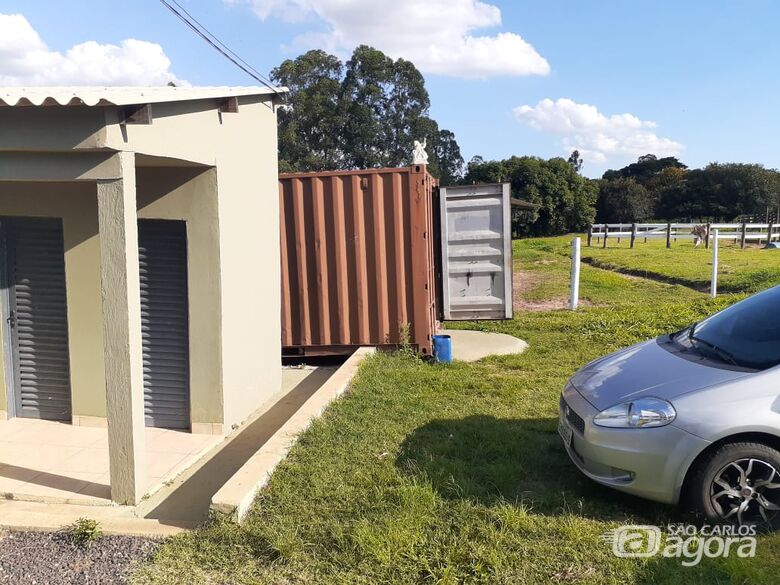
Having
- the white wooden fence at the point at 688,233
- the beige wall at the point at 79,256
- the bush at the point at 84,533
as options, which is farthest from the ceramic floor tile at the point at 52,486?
the white wooden fence at the point at 688,233

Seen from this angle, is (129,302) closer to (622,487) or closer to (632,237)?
(622,487)

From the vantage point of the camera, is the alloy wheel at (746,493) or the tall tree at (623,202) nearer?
the alloy wheel at (746,493)

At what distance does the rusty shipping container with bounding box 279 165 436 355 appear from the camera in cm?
798

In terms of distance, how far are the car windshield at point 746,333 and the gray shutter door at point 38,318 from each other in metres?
5.57

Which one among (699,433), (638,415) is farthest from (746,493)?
(638,415)

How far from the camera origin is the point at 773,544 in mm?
3395

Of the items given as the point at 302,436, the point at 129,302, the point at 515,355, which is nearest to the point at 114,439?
the point at 129,302

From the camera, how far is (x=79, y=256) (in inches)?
229

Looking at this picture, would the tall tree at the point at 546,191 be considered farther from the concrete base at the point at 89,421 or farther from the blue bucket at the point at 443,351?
the concrete base at the point at 89,421

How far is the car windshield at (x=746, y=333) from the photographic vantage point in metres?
3.85

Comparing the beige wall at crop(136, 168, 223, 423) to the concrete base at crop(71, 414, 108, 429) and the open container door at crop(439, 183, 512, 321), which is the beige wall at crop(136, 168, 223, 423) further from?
the open container door at crop(439, 183, 512, 321)

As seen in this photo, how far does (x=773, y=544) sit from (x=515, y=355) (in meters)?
5.11

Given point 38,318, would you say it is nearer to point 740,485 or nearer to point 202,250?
point 202,250

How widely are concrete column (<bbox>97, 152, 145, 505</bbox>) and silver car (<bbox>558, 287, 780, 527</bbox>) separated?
293cm
